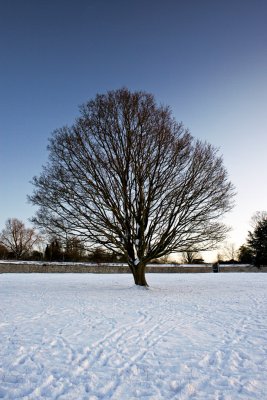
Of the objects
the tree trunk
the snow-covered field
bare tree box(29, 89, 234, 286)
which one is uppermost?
bare tree box(29, 89, 234, 286)

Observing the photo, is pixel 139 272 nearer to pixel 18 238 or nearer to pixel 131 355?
pixel 131 355

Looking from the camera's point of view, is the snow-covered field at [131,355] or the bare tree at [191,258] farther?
the bare tree at [191,258]

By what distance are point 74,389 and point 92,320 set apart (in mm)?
4351

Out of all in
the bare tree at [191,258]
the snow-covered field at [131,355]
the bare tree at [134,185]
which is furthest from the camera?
the bare tree at [191,258]

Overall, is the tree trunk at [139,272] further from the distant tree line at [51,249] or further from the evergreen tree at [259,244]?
the evergreen tree at [259,244]

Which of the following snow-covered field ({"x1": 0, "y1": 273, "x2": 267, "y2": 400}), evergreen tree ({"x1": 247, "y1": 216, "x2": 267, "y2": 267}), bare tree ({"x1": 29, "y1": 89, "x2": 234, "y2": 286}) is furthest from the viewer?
evergreen tree ({"x1": 247, "y1": 216, "x2": 267, "y2": 267})

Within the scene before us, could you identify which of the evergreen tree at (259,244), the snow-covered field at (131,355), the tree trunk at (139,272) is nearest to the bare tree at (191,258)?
the evergreen tree at (259,244)

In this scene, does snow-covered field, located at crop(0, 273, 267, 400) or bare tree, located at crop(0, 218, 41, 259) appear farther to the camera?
bare tree, located at crop(0, 218, 41, 259)

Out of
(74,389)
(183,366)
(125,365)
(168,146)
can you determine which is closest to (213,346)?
(183,366)

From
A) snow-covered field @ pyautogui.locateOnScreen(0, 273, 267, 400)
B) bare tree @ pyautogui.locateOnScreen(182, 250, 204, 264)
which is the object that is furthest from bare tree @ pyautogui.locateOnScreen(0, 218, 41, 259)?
snow-covered field @ pyautogui.locateOnScreen(0, 273, 267, 400)

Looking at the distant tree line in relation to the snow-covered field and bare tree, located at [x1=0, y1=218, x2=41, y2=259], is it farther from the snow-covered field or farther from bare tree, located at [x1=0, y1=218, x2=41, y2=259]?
the snow-covered field

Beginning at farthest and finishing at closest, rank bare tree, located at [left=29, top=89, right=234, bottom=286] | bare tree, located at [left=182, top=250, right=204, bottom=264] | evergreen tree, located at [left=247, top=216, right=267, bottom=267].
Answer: bare tree, located at [left=182, top=250, right=204, bottom=264] < evergreen tree, located at [left=247, top=216, right=267, bottom=267] < bare tree, located at [left=29, top=89, right=234, bottom=286]

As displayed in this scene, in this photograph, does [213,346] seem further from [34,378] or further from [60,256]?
[60,256]

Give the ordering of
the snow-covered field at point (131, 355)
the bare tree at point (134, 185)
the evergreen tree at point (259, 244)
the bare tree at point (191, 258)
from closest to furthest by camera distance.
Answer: the snow-covered field at point (131, 355) → the bare tree at point (134, 185) → the evergreen tree at point (259, 244) → the bare tree at point (191, 258)
